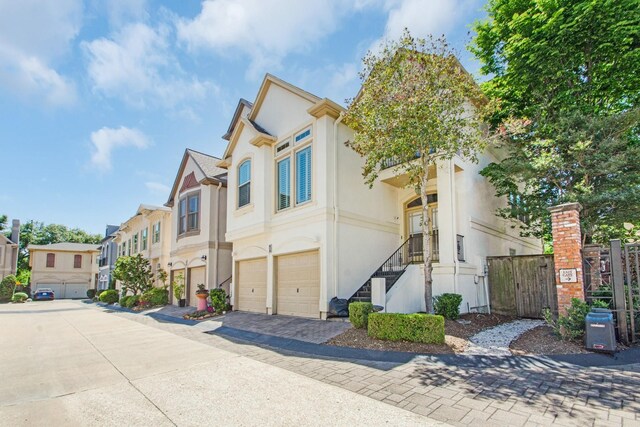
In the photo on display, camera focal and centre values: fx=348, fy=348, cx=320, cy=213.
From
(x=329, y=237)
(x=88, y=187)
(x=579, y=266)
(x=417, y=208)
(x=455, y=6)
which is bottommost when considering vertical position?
(x=579, y=266)

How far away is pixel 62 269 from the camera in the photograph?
44562mm

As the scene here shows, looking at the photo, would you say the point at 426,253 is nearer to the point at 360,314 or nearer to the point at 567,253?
the point at 360,314

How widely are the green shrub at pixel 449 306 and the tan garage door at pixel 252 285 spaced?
7039 mm

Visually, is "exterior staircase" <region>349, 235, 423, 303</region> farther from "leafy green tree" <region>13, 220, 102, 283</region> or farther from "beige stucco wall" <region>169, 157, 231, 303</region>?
"leafy green tree" <region>13, 220, 102, 283</region>

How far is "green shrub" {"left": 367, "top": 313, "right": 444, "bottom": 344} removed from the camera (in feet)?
25.3

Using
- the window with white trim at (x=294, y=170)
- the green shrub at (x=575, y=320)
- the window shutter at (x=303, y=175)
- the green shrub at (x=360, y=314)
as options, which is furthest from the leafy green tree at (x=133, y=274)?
the green shrub at (x=575, y=320)

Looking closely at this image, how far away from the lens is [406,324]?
26.0ft

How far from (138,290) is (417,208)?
759 inches

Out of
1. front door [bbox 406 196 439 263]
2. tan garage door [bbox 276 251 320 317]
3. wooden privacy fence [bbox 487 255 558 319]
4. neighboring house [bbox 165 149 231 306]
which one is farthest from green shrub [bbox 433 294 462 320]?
neighboring house [bbox 165 149 231 306]

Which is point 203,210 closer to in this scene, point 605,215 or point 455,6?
point 455,6

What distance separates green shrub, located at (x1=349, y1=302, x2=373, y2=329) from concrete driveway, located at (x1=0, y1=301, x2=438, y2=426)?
3.08 meters

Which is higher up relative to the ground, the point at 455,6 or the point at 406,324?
the point at 455,6

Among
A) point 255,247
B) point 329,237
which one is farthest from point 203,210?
point 329,237

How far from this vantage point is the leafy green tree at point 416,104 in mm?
8992
